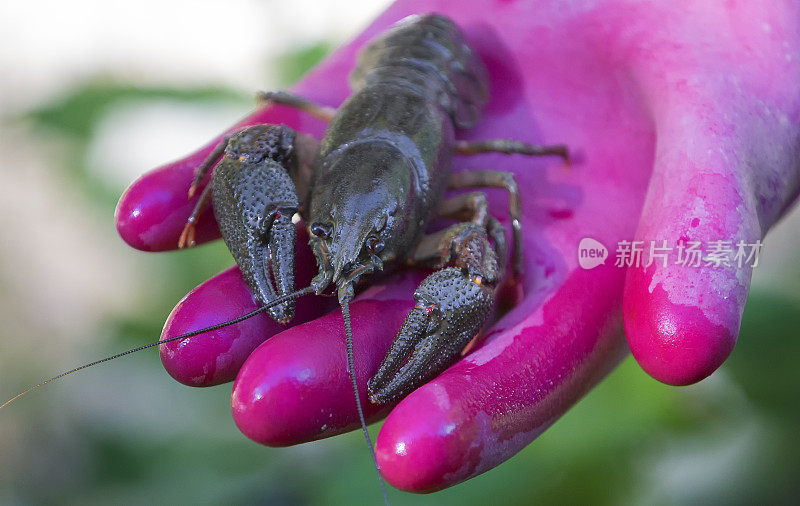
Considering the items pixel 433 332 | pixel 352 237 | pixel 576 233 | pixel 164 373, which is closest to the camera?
pixel 433 332

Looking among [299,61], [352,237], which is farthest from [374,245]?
[299,61]

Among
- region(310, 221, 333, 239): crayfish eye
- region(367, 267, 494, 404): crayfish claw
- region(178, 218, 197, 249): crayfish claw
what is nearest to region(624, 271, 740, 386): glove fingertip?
region(367, 267, 494, 404): crayfish claw

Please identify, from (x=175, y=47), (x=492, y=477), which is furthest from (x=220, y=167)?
(x=175, y=47)

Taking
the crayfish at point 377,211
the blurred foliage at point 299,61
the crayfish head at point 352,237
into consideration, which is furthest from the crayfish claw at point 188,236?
the blurred foliage at point 299,61

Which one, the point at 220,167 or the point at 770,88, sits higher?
the point at 220,167

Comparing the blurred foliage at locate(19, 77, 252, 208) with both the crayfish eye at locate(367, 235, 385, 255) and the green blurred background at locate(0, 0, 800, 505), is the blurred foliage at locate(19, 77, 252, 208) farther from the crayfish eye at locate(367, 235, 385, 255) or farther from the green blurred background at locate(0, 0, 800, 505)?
the crayfish eye at locate(367, 235, 385, 255)

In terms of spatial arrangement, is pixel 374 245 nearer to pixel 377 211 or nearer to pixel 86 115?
pixel 377 211

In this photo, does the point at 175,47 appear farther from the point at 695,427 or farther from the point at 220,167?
the point at 695,427
